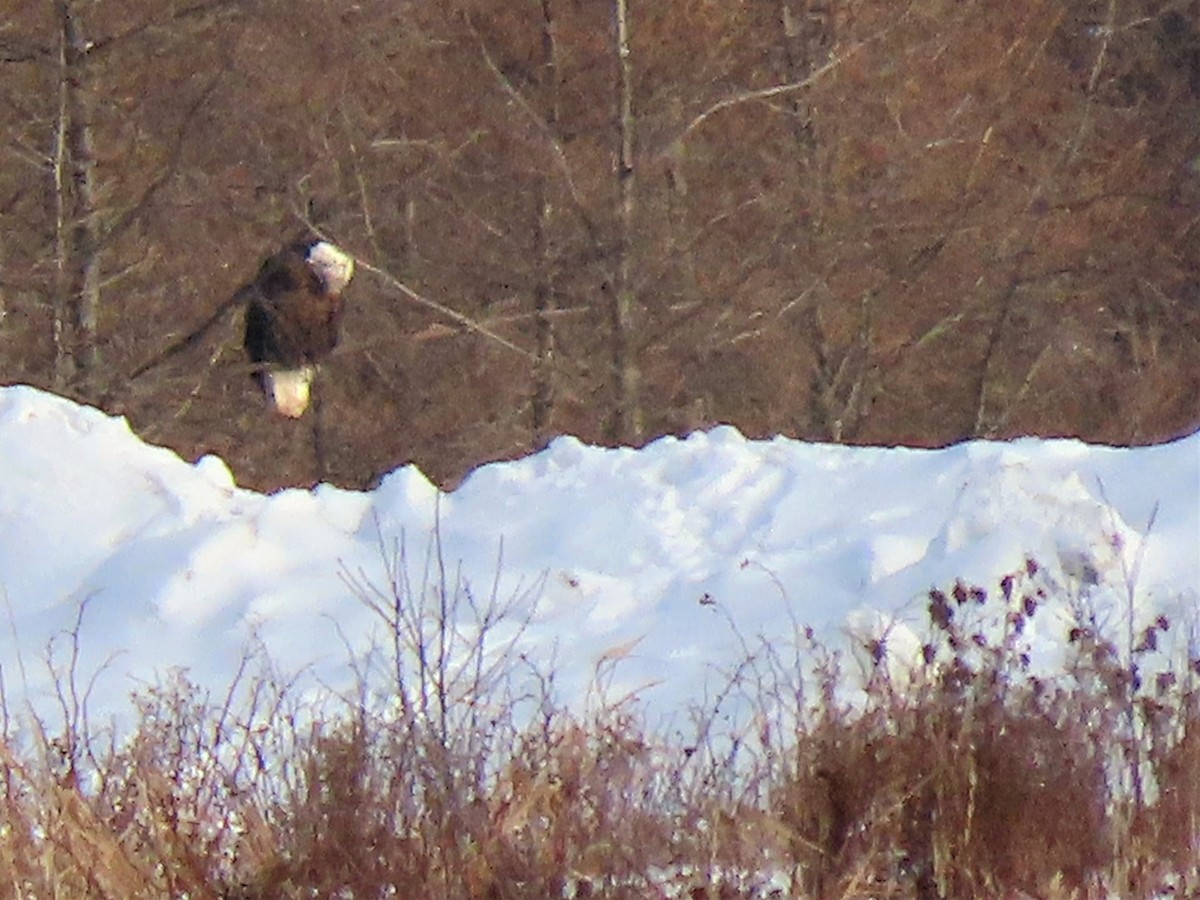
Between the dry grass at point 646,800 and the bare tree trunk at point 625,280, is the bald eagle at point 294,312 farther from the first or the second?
the bare tree trunk at point 625,280

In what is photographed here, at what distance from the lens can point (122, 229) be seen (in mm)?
19141

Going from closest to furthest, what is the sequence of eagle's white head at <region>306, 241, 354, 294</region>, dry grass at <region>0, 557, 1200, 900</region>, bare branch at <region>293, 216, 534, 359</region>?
dry grass at <region>0, 557, 1200, 900</region>, eagle's white head at <region>306, 241, 354, 294</region>, bare branch at <region>293, 216, 534, 359</region>

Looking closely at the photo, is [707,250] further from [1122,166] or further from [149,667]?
[149,667]

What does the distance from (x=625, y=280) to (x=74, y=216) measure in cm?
473

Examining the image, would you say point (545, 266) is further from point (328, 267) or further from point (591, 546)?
point (591, 546)

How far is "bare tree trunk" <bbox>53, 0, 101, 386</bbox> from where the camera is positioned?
18328mm

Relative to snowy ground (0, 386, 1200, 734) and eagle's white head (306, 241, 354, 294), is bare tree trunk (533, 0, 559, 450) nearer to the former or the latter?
eagle's white head (306, 241, 354, 294)

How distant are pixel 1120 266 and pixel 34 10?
34.3 feet

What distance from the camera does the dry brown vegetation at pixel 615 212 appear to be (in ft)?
63.5

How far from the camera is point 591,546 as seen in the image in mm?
8219

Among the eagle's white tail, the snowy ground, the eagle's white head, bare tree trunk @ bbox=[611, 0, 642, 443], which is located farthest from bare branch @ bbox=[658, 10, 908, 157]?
the snowy ground

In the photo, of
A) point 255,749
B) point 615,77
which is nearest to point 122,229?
point 615,77

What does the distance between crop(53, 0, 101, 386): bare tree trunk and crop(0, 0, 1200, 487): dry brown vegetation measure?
0.11 feet

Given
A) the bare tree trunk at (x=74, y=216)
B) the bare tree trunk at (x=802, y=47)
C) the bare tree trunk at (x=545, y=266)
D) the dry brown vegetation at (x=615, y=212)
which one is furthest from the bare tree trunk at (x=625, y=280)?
the bare tree trunk at (x=74, y=216)
